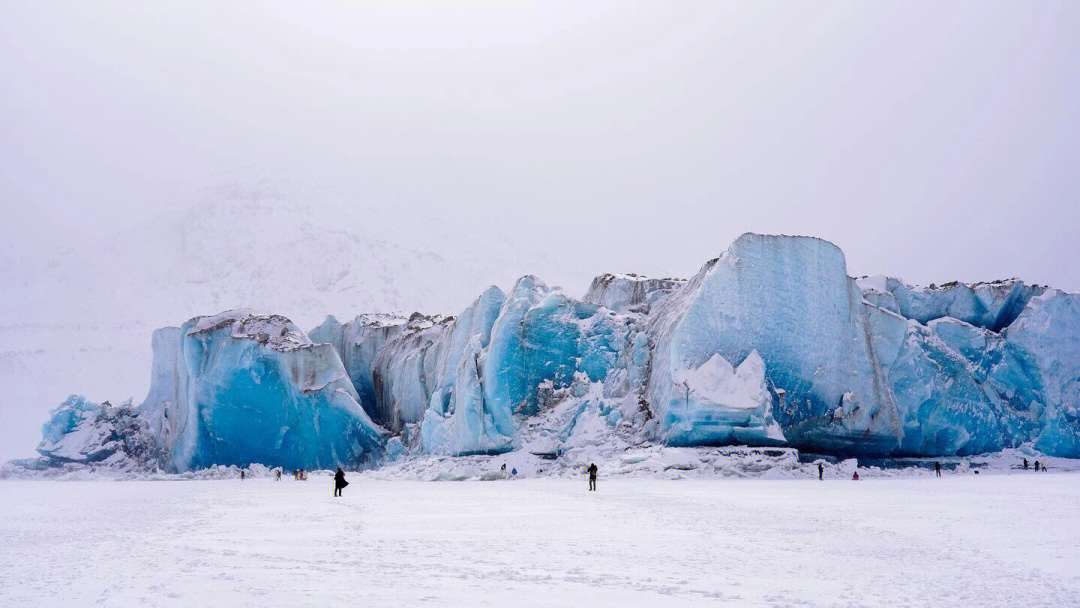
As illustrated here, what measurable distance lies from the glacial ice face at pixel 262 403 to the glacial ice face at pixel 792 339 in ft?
43.0

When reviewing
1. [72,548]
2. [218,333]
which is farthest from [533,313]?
[72,548]

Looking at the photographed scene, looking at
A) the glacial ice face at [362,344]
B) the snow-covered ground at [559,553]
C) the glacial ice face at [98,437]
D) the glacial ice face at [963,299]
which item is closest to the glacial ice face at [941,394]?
the glacial ice face at [963,299]

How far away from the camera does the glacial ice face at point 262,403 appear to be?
31.6 m

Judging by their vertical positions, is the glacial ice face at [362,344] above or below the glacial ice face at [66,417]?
above

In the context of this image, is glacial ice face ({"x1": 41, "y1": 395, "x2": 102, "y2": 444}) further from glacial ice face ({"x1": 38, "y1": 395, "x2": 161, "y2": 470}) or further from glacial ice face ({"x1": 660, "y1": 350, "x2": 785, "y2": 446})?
glacial ice face ({"x1": 660, "y1": 350, "x2": 785, "y2": 446})

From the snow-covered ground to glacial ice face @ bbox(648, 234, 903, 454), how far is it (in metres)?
11.4

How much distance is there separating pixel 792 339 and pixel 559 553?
2041 cm

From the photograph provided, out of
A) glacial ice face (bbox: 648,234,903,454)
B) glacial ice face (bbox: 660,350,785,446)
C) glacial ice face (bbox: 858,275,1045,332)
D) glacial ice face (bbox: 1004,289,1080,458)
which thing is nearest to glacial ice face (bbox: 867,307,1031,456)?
glacial ice face (bbox: 1004,289,1080,458)

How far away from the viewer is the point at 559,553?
7.76m

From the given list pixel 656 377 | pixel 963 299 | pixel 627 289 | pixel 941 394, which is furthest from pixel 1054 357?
pixel 656 377

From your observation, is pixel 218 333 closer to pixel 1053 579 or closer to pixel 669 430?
pixel 669 430

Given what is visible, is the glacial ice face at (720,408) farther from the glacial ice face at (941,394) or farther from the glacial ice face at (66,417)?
the glacial ice face at (66,417)

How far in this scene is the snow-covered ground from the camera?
5723 millimetres

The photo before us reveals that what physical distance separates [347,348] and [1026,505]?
107 feet
